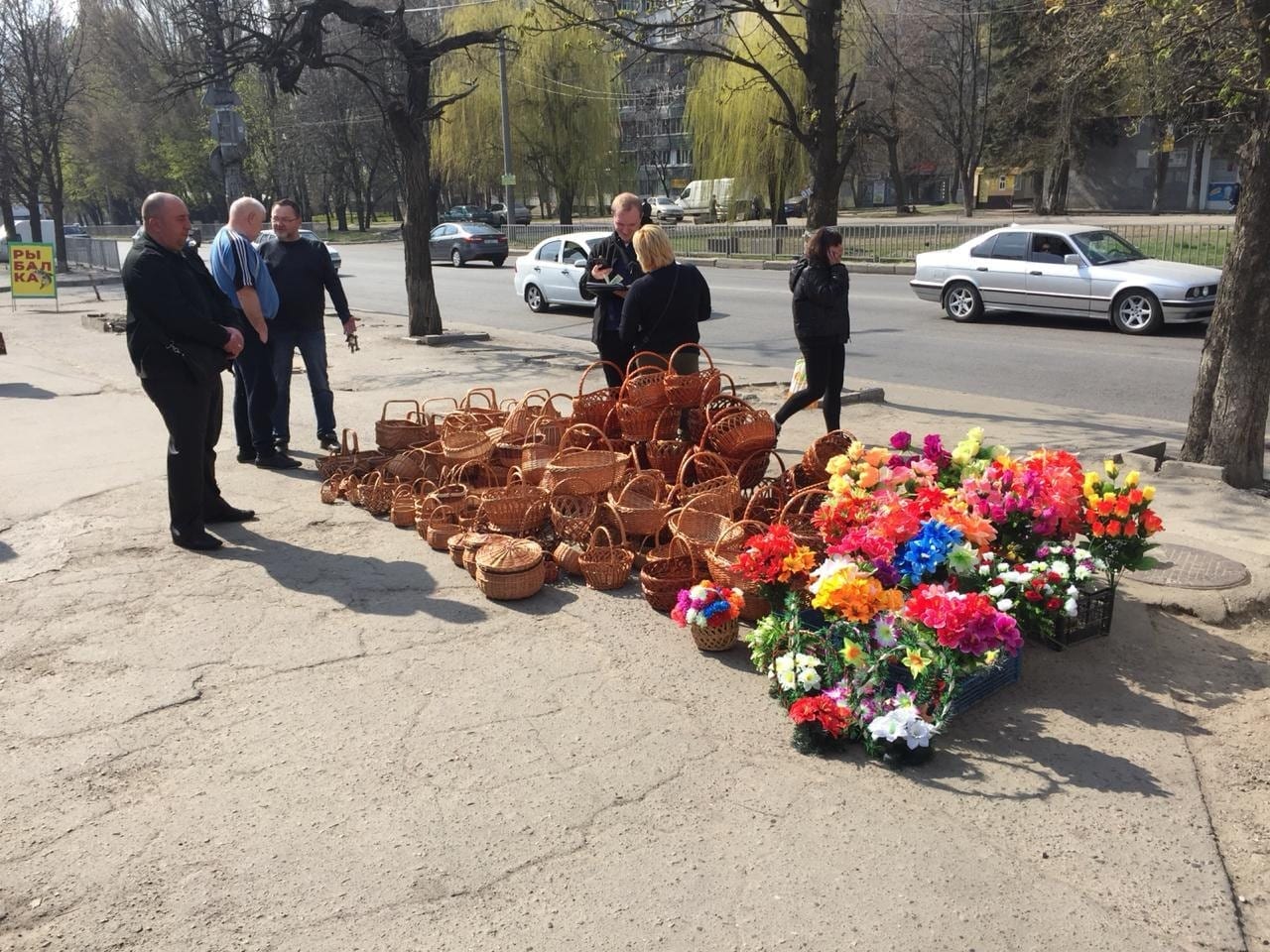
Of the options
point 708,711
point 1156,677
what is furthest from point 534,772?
point 1156,677

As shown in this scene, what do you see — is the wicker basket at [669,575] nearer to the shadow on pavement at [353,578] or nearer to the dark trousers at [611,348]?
the shadow on pavement at [353,578]

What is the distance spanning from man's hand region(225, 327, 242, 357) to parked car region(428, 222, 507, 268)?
28.9 m

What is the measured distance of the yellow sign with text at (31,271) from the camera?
70.7ft

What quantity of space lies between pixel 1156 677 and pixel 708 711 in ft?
6.45

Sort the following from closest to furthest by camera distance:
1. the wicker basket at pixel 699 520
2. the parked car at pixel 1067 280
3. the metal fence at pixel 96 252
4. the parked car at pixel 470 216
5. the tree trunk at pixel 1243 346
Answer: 1. the wicker basket at pixel 699 520
2. the tree trunk at pixel 1243 346
3. the parked car at pixel 1067 280
4. the metal fence at pixel 96 252
5. the parked car at pixel 470 216

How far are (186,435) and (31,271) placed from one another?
749 inches

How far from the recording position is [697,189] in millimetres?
58000

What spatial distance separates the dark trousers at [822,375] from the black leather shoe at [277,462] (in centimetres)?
378

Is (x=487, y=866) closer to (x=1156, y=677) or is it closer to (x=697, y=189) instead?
(x=1156, y=677)

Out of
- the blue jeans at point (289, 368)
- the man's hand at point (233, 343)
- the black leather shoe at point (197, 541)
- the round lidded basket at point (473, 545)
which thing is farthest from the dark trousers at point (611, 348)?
the black leather shoe at point (197, 541)

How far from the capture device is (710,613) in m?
4.55

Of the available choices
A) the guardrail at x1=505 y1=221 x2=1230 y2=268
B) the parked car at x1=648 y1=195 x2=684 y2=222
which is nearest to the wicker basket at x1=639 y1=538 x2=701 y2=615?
the guardrail at x1=505 y1=221 x2=1230 y2=268

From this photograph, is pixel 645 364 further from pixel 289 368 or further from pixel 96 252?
pixel 96 252

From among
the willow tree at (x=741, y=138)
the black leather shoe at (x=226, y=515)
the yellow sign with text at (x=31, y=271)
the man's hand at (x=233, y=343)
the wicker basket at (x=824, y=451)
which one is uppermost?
the willow tree at (x=741, y=138)
